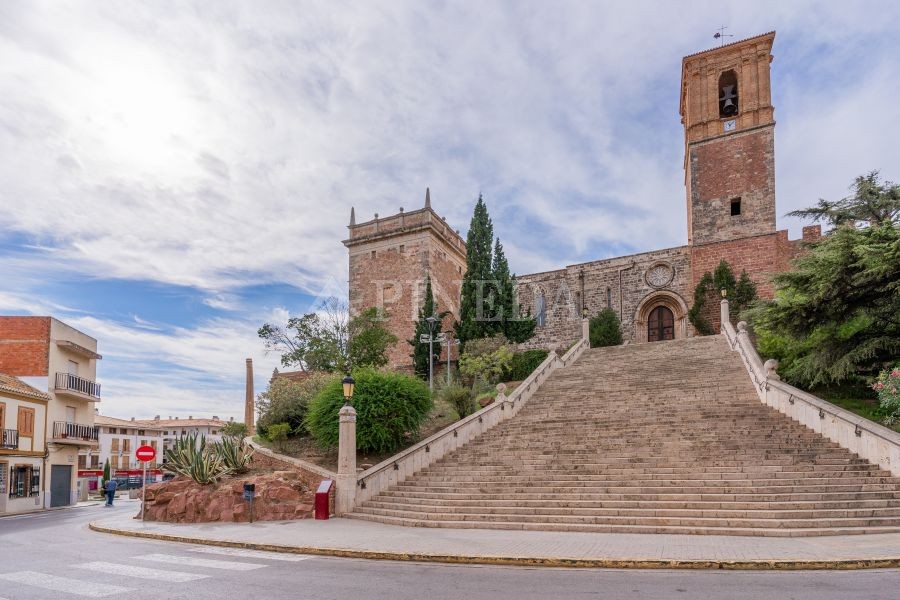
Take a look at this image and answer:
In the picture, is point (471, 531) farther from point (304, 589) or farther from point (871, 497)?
point (871, 497)

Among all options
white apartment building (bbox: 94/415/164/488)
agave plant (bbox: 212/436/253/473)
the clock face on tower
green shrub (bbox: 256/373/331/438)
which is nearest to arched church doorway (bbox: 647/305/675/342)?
the clock face on tower

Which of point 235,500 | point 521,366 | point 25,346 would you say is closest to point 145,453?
point 235,500

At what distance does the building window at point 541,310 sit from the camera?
37.7 metres

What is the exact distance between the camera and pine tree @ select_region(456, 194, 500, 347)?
32.4 m

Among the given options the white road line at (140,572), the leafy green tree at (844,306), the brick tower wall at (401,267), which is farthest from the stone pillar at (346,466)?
the brick tower wall at (401,267)

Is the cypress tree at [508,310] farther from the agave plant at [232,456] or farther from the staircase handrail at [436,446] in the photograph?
the agave plant at [232,456]

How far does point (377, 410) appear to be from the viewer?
17.7 m

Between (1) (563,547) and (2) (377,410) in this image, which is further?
(2) (377,410)

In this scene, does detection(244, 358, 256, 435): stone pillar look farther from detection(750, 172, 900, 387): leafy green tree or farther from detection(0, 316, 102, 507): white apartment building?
detection(750, 172, 900, 387): leafy green tree

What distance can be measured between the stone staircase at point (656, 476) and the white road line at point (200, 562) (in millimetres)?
4410

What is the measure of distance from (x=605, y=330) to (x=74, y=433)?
90.3 ft

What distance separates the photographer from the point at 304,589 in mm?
7297

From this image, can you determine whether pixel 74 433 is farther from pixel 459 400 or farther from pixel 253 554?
pixel 253 554

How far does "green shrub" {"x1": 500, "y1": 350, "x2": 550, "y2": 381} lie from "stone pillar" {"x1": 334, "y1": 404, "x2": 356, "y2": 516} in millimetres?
15270
